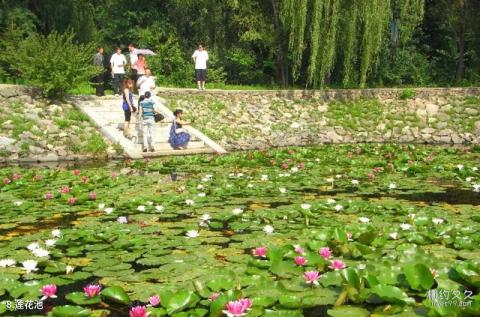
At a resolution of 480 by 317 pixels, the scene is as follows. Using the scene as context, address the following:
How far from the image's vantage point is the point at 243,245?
444cm

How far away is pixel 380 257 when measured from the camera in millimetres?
3938

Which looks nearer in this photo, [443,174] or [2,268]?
[2,268]

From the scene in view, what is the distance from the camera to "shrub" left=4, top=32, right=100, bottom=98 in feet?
45.8

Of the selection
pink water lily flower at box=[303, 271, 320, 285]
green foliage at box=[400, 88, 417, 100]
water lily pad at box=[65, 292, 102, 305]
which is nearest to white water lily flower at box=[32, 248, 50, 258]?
water lily pad at box=[65, 292, 102, 305]

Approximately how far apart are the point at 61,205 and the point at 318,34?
43.2ft

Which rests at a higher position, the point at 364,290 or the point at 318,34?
the point at 318,34

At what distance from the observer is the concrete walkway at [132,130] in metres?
12.7

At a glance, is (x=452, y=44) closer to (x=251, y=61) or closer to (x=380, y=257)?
(x=251, y=61)

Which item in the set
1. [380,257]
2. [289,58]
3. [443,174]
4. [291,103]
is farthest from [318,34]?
[380,257]

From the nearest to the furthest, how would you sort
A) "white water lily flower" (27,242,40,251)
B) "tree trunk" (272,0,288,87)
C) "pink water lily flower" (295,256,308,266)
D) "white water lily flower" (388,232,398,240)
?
1. "pink water lily flower" (295,256,308,266)
2. "white water lily flower" (27,242,40,251)
3. "white water lily flower" (388,232,398,240)
4. "tree trunk" (272,0,288,87)

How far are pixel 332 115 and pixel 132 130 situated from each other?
7.04 meters

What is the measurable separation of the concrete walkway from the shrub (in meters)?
0.90

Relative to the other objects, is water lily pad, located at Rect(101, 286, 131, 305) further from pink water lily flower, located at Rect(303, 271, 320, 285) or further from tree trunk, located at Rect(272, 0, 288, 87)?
tree trunk, located at Rect(272, 0, 288, 87)

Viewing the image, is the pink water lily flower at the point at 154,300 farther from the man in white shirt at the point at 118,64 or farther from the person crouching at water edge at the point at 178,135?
the man in white shirt at the point at 118,64
